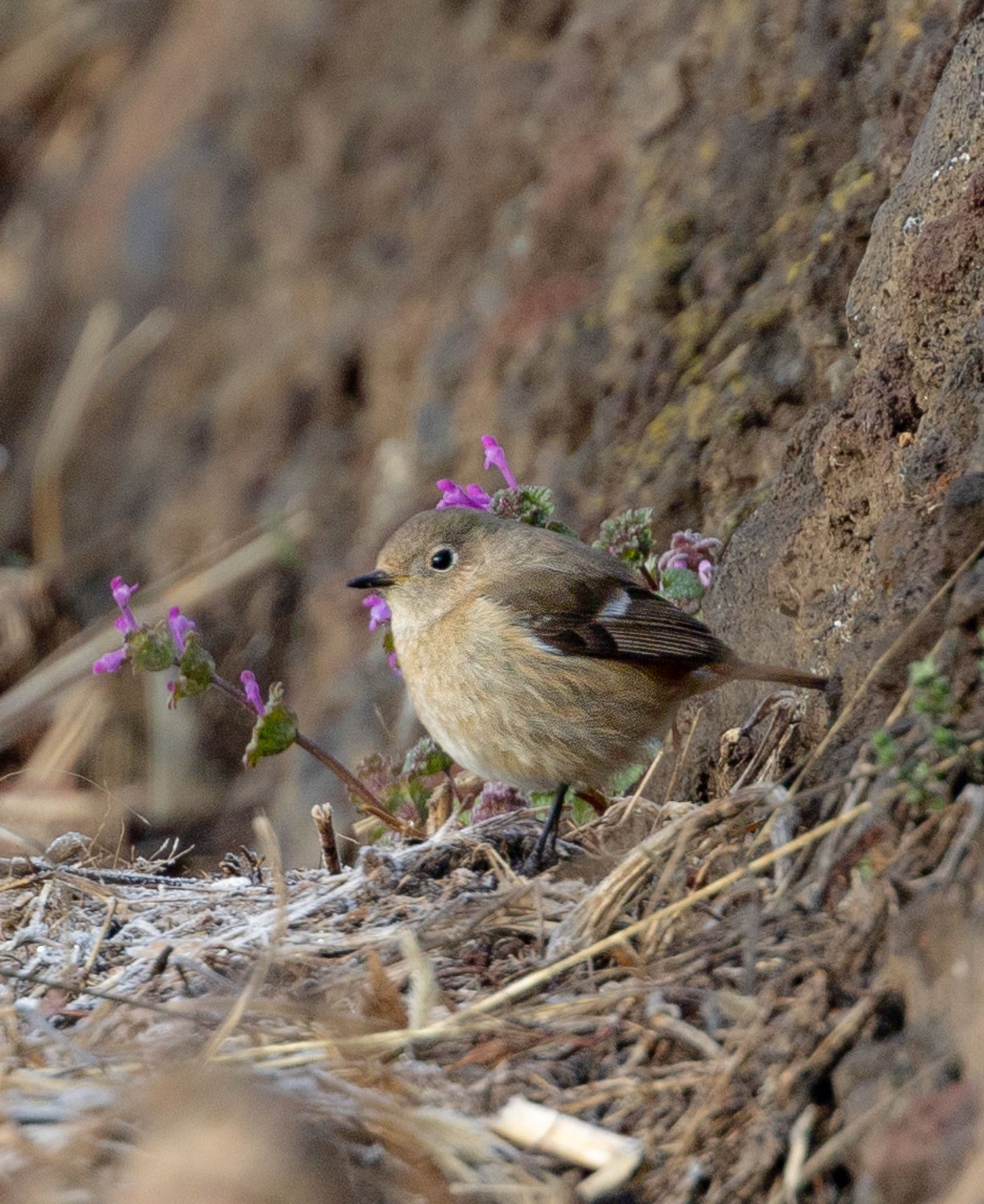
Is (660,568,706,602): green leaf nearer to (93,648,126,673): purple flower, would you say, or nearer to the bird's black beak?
the bird's black beak

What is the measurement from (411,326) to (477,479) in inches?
53.0

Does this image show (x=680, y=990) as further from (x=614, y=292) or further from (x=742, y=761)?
(x=614, y=292)

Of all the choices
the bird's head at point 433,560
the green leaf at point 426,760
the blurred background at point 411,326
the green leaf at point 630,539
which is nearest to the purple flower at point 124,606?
the blurred background at point 411,326

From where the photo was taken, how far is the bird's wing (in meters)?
3.96

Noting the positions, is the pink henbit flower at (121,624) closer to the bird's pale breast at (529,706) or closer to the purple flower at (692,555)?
the bird's pale breast at (529,706)

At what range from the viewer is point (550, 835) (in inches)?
145

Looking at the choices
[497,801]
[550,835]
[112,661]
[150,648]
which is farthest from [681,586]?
[112,661]

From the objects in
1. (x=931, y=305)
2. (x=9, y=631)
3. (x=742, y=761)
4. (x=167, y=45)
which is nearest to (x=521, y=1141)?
(x=742, y=761)

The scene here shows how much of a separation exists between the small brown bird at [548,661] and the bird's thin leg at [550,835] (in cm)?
1

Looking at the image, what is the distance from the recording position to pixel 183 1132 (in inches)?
83.0

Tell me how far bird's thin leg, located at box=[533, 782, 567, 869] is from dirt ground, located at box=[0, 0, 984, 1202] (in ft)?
0.52

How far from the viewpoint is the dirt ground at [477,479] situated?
2.28 m

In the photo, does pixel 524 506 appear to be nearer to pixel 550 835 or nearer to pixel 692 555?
pixel 692 555

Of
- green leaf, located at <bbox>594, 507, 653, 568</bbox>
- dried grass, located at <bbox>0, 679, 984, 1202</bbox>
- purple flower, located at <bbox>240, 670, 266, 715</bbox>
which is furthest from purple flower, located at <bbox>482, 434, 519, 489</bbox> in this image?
dried grass, located at <bbox>0, 679, 984, 1202</bbox>
